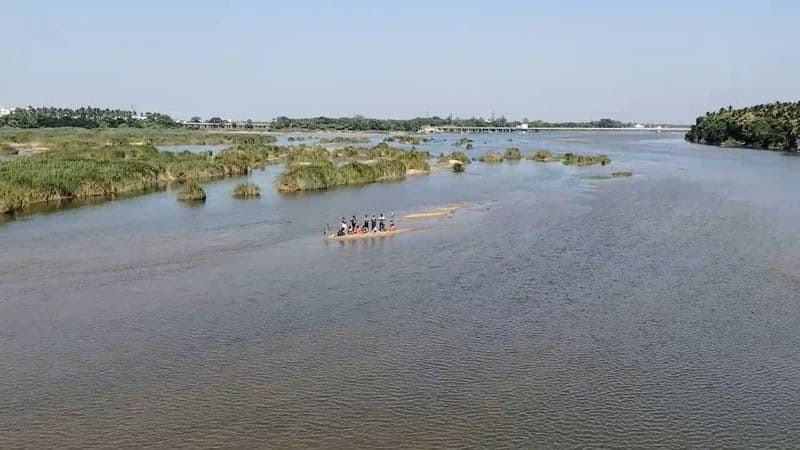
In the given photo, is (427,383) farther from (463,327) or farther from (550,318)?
(550,318)

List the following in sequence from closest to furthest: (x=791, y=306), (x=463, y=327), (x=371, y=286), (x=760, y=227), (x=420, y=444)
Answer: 1. (x=420, y=444)
2. (x=463, y=327)
3. (x=791, y=306)
4. (x=371, y=286)
5. (x=760, y=227)

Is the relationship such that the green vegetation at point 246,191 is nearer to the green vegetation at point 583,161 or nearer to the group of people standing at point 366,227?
the group of people standing at point 366,227

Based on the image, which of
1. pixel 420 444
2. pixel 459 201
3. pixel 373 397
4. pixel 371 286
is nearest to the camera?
pixel 420 444

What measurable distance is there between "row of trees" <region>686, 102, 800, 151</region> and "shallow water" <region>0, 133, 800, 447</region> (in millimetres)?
85711

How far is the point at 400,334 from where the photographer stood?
2192cm

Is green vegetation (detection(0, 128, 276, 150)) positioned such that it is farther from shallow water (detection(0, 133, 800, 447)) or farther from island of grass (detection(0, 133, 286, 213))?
shallow water (detection(0, 133, 800, 447))

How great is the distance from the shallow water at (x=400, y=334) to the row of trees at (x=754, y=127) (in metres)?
85.7

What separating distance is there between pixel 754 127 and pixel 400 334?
122903 mm

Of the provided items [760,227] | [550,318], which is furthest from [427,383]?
[760,227]

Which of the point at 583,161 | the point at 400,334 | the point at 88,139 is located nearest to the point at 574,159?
the point at 583,161

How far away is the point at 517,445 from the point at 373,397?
3.92 m

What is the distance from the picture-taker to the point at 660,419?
16.3 m

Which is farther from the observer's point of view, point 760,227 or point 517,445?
point 760,227

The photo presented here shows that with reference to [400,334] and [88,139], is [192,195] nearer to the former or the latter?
[400,334]
